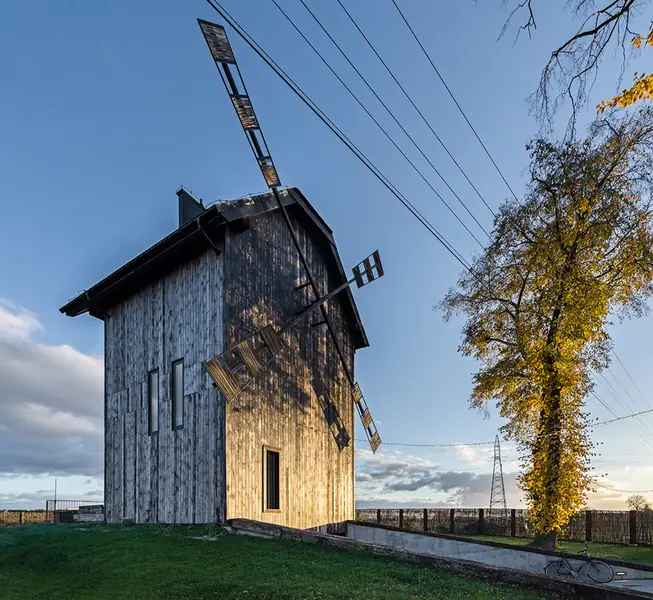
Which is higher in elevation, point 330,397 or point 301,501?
point 330,397

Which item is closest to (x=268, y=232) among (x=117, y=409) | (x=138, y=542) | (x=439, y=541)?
(x=117, y=409)

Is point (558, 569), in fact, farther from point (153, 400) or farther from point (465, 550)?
point (153, 400)

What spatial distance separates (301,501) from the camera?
812 inches

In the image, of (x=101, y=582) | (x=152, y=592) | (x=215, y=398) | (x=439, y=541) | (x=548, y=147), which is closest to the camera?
(x=152, y=592)

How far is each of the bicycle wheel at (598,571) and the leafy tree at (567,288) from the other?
6.54 metres

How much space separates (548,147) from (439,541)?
1455cm

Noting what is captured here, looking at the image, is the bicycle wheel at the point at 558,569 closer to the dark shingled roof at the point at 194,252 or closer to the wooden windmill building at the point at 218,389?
the wooden windmill building at the point at 218,389

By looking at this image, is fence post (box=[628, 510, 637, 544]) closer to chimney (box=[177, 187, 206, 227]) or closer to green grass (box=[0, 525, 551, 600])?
green grass (box=[0, 525, 551, 600])

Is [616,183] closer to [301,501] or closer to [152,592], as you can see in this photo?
[301,501]

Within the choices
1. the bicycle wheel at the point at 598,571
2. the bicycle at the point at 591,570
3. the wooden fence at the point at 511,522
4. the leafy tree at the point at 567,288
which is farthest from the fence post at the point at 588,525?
the bicycle wheel at the point at 598,571

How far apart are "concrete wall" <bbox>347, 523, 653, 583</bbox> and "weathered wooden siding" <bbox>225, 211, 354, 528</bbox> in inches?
57.7

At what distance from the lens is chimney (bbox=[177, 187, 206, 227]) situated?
2239 cm

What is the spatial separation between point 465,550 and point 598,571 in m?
4.45

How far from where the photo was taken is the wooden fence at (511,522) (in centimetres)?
3070
